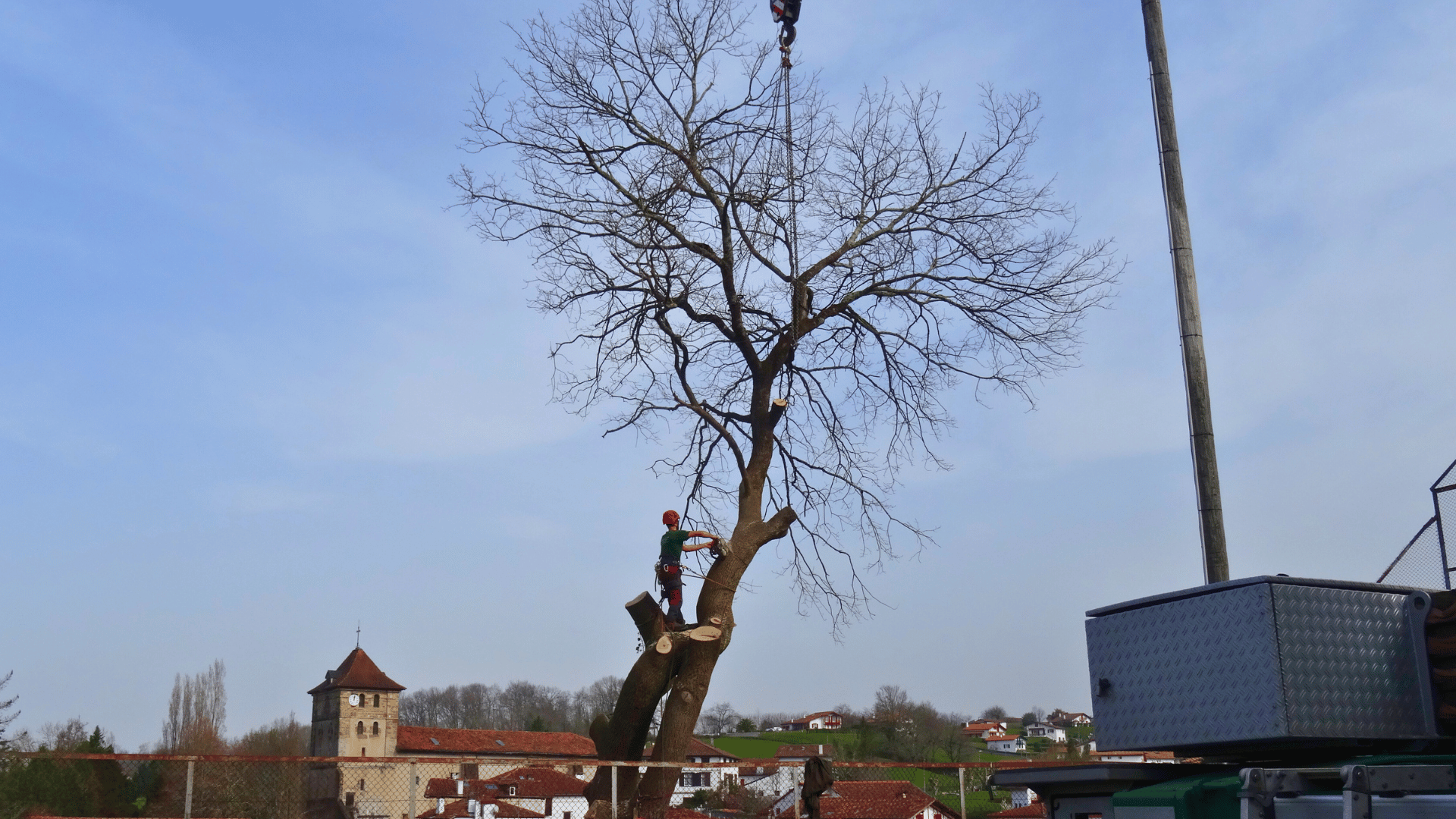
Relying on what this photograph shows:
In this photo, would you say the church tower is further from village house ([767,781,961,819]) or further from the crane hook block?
the crane hook block

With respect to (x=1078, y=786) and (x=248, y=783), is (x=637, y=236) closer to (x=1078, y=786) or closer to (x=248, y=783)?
(x=1078, y=786)

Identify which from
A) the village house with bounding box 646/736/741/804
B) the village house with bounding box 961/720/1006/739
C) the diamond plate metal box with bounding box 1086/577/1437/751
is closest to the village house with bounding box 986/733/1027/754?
the village house with bounding box 961/720/1006/739

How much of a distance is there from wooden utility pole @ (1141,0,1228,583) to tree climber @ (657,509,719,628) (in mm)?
5684

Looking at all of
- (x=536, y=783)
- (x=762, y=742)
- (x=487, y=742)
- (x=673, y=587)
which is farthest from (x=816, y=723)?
(x=673, y=587)

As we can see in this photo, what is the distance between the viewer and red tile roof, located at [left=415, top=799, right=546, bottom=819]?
61.3ft

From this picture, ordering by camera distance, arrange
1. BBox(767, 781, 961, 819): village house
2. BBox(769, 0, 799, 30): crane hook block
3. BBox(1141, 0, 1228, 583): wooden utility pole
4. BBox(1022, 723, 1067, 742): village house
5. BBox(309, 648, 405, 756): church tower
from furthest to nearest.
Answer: BBox(1022, 723, 1067, 742): village house, BBox(309, 648, 405, 756): church tower, BBox(769, 0, 799, 30): crane hook block, BBox(767, 781, 961, 819): village house, BBox(1141, 0, 1228, 583): wooden utility pole

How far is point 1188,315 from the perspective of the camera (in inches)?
339

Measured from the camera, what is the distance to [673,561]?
1255 cm

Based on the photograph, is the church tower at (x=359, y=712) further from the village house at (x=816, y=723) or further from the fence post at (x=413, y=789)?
the fence post at (x=413, y=789)

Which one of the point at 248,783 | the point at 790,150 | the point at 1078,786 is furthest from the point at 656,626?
the point at 248,783

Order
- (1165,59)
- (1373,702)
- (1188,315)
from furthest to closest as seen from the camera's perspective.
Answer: (1165,59)
(1188,315)
(1373,702)

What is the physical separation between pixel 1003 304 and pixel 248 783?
16852 mm

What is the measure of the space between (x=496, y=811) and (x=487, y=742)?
7616cm

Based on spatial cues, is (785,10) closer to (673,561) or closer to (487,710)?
(673,561)
